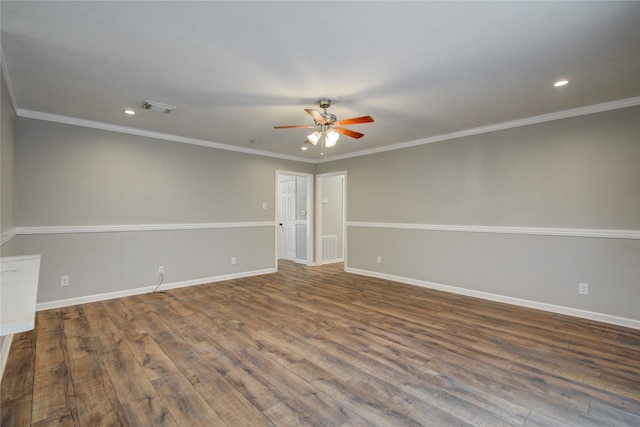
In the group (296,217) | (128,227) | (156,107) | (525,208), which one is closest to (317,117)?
(156,107)

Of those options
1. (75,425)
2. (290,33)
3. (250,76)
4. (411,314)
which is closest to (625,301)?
(411,314)

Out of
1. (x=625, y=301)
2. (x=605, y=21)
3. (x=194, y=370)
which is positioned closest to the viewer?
(x=605, y=21)

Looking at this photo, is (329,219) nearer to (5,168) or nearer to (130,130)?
(130,130)

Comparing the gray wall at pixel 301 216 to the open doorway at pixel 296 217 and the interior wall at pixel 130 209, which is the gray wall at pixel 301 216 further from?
the interior wall at pixel 130 209

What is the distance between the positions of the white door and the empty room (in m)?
1.39

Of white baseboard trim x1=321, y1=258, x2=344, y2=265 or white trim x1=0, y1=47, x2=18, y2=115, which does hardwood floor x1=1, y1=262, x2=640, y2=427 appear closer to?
white trim x1=0, y1=47, x2=18, y2=115

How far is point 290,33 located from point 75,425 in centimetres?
277

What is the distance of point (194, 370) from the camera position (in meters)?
2.27

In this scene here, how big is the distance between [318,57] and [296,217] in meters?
5.05

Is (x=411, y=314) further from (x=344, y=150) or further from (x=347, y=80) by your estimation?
(x=344, y=150)

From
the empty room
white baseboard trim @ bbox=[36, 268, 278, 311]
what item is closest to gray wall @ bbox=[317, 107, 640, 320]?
the empty room

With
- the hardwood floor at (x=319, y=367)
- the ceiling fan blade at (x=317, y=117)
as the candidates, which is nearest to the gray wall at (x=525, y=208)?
the hardwood floor at (x=319, y=367)

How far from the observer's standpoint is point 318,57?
2266 millimetres

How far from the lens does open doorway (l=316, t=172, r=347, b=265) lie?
660 centimetres
